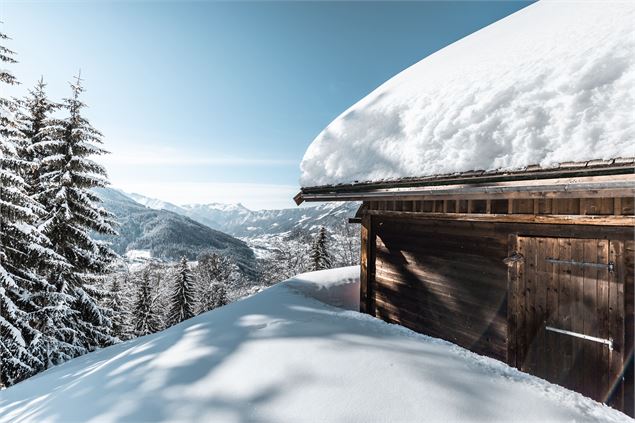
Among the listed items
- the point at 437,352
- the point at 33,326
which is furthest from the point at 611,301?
the point at 33,326

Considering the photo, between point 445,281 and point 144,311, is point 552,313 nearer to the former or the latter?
point 445,281

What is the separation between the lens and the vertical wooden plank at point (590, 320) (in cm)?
353

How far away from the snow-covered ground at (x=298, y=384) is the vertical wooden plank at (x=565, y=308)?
0.55 meters

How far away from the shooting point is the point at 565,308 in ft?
12.4

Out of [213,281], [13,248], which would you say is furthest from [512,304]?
[213,281]

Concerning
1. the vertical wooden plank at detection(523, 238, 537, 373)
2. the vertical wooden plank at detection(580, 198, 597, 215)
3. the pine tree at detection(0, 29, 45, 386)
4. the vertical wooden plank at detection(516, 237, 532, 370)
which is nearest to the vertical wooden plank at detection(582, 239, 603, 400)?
the vertical wooden plank at detection(580, 198, 597, 215)

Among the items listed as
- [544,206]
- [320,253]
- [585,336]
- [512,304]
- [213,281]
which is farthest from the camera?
[213,281]

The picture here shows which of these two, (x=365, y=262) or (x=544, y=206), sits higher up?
(x=544, y=206)

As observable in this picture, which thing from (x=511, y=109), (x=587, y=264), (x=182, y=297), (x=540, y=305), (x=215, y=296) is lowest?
(x=215, y=296)

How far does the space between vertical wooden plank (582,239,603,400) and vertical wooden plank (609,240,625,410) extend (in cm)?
13

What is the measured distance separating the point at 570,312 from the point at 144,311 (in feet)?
97.1

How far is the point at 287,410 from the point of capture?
2.89m

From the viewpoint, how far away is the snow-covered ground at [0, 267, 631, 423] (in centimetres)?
289

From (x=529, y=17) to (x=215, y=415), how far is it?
30.5 feet
